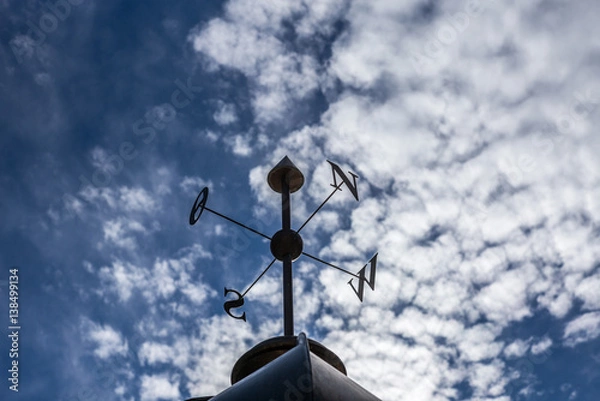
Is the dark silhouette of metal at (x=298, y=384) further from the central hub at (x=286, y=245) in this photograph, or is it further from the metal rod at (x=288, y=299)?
the central hub at (x=286, y=245)

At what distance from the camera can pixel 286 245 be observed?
12.0 ft

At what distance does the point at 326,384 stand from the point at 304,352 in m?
0.13

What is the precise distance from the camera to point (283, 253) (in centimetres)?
365

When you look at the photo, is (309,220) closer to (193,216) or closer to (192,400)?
(193,216)

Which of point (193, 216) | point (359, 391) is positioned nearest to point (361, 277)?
point (193, 216)

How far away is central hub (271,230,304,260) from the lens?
3646 millimetres

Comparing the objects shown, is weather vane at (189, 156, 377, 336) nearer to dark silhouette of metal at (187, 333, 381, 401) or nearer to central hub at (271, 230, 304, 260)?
central hub at (271, 230, 304, 260)

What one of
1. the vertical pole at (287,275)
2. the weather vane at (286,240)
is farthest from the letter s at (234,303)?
the vertical pole at (287,275)

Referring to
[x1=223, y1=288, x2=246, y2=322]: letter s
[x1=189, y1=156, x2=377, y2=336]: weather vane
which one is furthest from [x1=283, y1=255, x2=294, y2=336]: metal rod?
[x1=223, y1=288, x2=246, y2=322]: letter s

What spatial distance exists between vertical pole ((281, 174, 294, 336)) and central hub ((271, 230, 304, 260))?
29mm

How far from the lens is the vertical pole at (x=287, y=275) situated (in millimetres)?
3256

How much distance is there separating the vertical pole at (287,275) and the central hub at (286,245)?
1.1 inches

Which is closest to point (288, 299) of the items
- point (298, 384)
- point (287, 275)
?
point (287, 275)

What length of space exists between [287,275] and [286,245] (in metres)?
0.21
